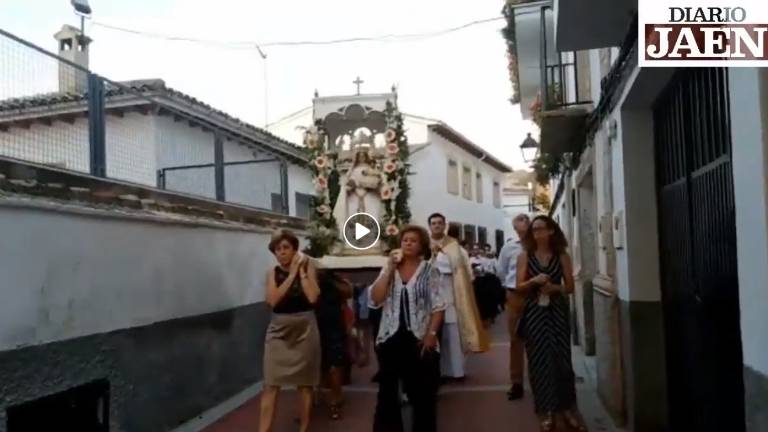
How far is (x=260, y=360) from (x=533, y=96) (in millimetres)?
8215

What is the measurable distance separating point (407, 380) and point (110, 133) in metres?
3.17

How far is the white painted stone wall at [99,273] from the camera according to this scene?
4.92 meters

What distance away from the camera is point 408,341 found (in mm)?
5500

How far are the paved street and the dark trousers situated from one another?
119cm


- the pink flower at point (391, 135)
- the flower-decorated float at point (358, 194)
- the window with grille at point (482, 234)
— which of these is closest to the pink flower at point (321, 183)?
the flower-decorated float at point (358, 194)

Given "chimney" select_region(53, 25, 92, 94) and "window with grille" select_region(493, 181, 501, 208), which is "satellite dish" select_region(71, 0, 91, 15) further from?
"window with grille" select_region(493, 181, 501, 208)

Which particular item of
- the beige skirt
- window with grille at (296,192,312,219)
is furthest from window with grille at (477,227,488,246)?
the beige skirt

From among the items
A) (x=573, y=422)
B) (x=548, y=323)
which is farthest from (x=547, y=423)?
(x=548, y=323)

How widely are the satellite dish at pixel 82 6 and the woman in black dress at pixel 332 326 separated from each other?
16.5ft

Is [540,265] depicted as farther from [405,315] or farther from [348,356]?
[348,356]

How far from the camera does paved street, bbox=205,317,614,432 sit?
22.2 ft

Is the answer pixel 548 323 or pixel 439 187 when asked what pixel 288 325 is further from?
pixel 439 187

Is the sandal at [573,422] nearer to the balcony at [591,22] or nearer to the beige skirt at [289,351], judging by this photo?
the beige skirt at [289,351]

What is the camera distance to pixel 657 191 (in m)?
5.83
